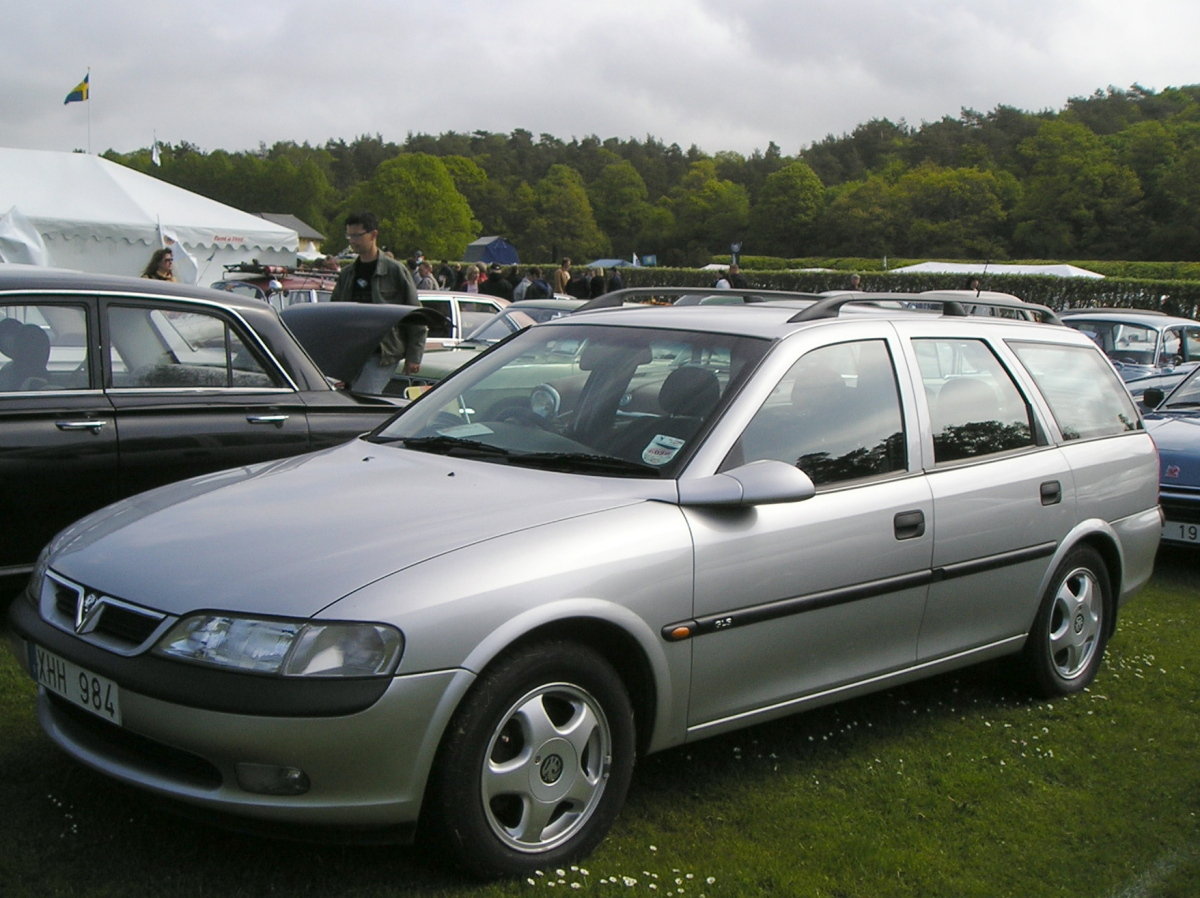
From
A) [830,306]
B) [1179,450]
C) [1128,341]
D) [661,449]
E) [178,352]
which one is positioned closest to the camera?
[661,449]

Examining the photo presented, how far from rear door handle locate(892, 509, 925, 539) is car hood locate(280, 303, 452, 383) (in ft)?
12.1

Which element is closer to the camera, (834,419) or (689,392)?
(689,392)

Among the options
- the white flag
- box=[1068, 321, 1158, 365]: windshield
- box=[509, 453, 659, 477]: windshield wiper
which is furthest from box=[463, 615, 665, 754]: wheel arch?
the white flag

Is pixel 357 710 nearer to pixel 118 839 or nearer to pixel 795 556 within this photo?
pixel 118 839

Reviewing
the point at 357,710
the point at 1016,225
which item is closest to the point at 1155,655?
the point at 357,710

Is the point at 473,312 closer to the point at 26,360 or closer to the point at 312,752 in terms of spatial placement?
the point at 26,360

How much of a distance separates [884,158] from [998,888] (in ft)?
521

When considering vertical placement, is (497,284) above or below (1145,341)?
above

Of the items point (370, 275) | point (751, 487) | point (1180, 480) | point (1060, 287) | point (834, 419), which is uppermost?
point (370, 275)

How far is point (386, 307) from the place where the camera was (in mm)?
7316

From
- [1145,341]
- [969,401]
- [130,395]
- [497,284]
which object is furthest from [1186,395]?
[497,284]

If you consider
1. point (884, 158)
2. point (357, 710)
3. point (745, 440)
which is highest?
point (884, 158)

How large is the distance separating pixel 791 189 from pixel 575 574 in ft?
446

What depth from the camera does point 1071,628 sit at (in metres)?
5.17
